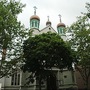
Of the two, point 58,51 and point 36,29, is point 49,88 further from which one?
point 36,29

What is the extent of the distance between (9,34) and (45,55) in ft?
15.6

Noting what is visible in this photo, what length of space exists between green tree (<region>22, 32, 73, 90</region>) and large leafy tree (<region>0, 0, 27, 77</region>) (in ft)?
5.54

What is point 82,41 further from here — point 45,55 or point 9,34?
point 9,34

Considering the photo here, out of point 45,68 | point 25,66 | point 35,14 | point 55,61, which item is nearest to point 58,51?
point 55,61

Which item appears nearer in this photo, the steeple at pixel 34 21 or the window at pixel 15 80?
the window at pixel 15 80

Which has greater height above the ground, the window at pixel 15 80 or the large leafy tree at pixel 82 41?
the large leafy tree at pixel 82 41

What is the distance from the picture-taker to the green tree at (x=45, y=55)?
19422 millimetres

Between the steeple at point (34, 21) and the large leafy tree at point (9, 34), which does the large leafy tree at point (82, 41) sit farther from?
the steeple at point (34, 21)

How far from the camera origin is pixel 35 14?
3428 centimetres

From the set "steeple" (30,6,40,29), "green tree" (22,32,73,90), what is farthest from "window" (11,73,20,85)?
"steeple" (30,6,40,29)

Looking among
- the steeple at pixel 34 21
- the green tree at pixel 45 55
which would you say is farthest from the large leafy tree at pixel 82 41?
the steeple at pixel 34 21

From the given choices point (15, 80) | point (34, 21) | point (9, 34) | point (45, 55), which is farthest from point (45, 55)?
point (34, 21)

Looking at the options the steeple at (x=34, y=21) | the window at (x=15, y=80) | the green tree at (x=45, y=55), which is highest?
the steeple at (x=34, y=21)

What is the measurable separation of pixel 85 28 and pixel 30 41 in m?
7.43
